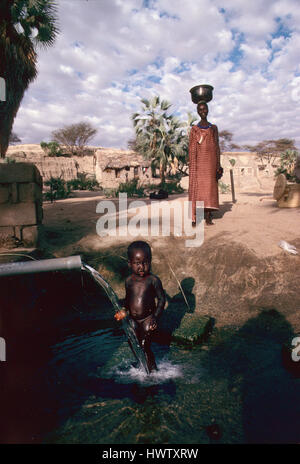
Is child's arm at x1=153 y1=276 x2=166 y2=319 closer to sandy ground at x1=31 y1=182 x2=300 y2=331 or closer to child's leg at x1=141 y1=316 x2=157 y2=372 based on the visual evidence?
child's leg at x1=141 y1=316 x2=157 y2=372

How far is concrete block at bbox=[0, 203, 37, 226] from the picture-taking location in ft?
12.8

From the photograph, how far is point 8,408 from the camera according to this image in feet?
6.04

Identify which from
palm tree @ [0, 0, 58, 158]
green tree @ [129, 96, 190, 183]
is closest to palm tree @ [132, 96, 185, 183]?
green tree @ [129, 96, 190, 183]

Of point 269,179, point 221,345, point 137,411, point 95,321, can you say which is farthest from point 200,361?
point 269,179

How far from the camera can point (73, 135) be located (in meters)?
33.0

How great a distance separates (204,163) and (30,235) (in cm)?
335

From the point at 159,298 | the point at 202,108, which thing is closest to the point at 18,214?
the point at 159,298

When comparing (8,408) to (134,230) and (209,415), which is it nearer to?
(209,415)

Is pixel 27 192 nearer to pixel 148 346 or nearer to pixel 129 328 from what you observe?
pixel 129 328

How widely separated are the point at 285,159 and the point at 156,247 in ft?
61.2

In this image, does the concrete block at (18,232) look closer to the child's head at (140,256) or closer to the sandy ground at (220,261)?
the sandy ground at (220,261)

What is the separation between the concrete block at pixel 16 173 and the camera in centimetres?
383

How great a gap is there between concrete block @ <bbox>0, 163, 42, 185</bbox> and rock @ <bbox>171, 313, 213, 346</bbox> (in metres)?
2.96

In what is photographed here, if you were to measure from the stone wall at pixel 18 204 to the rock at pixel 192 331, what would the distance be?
258 cm
